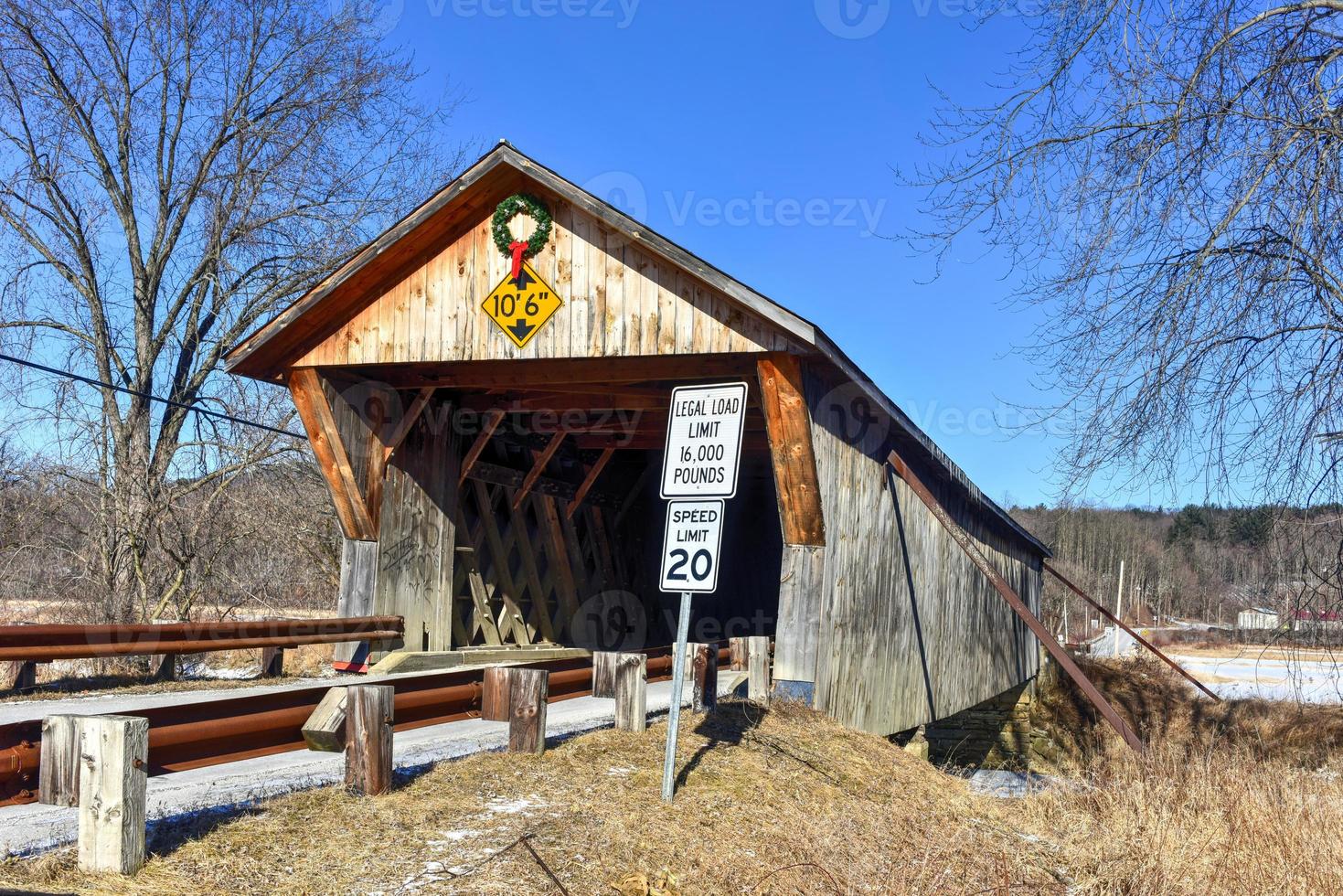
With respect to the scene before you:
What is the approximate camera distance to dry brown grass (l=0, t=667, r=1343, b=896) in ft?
15.1

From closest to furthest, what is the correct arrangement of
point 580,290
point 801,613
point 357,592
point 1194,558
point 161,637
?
point 161,637, point 801,613, point 580,290, point 357,592, point 1194,558

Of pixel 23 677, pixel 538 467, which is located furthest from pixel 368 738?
pixel 538 467

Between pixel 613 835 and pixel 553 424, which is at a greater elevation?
pixel 553 424

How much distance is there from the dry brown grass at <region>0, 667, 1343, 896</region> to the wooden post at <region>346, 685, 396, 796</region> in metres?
0.10

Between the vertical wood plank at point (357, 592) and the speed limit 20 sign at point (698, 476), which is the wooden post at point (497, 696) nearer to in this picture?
the speed limit 20 sign at point (698, 476)

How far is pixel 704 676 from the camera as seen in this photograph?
820 centimetres

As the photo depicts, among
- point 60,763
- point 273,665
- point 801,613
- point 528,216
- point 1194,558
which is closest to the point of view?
point 60,763

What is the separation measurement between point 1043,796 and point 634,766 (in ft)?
10.3

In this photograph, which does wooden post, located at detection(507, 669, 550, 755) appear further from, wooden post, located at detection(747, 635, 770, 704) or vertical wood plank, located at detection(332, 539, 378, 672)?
vertical wood plank, located at detection(332, 539, 378, 672)

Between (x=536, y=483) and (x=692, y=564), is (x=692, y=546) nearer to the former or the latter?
(x=692, y=564)

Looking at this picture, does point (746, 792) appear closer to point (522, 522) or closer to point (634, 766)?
point (634, 766)

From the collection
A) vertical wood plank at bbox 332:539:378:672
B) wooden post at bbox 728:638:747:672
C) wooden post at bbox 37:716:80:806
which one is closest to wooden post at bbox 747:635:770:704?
wooden post at bbox 728:638:747:672

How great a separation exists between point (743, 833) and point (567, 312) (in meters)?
5.35

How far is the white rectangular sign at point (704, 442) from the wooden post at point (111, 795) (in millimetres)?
2997
